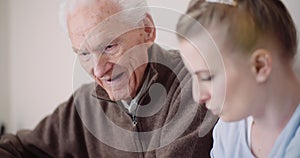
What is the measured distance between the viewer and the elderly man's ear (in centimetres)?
84

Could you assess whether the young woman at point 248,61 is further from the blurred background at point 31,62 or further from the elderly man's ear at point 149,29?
the blurred background at point 31,62

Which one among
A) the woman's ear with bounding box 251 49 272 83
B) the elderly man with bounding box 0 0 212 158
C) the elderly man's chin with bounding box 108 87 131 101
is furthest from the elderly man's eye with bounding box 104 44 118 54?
the woman's ear with bounding box 251 49 272 83

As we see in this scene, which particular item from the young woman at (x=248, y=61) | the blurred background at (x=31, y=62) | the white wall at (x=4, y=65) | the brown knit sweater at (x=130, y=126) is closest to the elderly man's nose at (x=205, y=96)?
the young woman at (x=248, y=61)

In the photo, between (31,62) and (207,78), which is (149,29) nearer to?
(207,78)

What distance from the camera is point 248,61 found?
0.56 metres

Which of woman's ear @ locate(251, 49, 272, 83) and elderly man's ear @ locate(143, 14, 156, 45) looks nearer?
woman's ear @ locate(251, 49, 272, 83)

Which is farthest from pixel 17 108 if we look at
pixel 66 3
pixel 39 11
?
pixel 66 3

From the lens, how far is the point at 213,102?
2.01 ft

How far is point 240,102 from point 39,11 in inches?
43.8

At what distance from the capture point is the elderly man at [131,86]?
0.85 m

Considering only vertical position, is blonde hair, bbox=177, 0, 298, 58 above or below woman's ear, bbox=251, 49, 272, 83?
above

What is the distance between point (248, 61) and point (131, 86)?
0.42m

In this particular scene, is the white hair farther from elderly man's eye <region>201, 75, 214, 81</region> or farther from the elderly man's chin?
elderly man's eye <region>201, 75, 214, 81</region>

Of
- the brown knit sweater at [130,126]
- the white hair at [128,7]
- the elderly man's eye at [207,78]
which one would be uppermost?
the white hair at [128,7]
